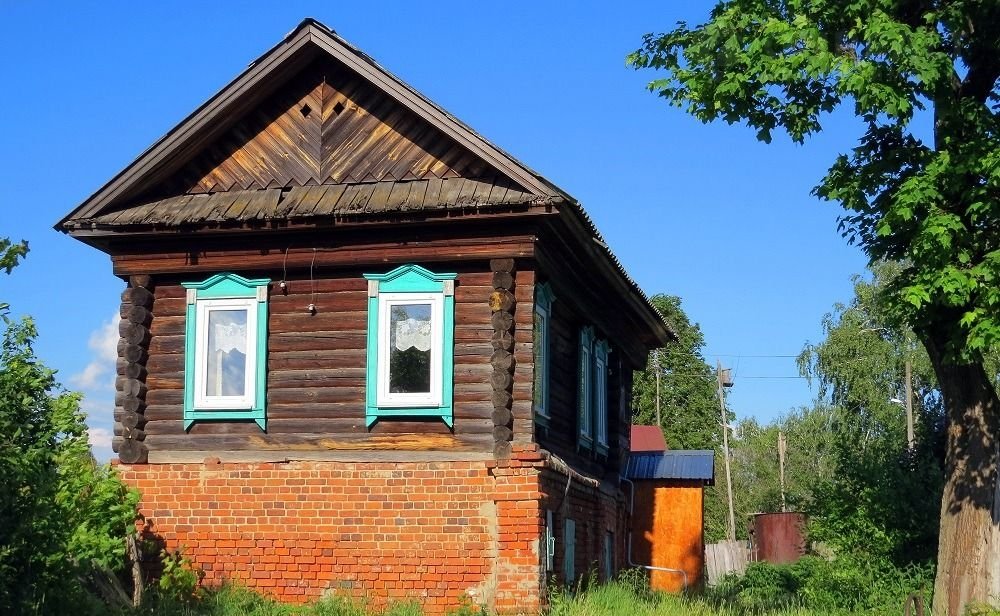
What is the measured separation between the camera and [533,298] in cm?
1446

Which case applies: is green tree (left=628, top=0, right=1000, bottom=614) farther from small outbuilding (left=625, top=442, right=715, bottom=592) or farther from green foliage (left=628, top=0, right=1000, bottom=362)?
small outbuilding (left=625, top=442, right=715, bottom=592)

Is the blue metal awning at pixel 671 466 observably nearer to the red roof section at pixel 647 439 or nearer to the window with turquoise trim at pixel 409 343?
the red roof section at pixel 647 439

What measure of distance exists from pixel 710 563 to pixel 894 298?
2697 cm

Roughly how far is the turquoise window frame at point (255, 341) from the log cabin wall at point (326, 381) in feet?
0.31

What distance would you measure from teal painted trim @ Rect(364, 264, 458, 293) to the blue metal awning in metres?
10.1

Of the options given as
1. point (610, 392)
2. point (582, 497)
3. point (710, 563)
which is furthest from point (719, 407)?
point (582, 497)

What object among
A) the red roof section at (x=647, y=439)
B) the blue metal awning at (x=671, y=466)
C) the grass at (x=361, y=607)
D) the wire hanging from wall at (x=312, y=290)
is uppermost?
the wire hanging from wall at (x=312, y=290)

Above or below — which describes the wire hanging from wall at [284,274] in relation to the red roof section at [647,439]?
above

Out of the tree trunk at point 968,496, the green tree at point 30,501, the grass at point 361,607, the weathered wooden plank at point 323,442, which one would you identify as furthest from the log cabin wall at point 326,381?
the tree trunk at point 968,496

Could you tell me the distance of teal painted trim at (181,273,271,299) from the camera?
15289 millimetres

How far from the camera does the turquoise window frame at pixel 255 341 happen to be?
592 inches

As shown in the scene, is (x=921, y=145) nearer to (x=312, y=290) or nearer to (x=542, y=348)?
(x=542, y=348)

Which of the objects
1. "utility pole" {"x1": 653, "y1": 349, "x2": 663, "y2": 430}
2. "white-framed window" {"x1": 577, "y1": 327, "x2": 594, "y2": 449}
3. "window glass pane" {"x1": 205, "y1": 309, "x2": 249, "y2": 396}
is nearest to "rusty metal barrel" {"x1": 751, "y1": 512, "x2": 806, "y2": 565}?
"utility pole" {"x1": 653, "y1": 349, "x2": 663, "y2": 430}

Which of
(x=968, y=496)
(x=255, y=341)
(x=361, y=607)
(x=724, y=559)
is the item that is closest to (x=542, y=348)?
(x=255, y=341)
